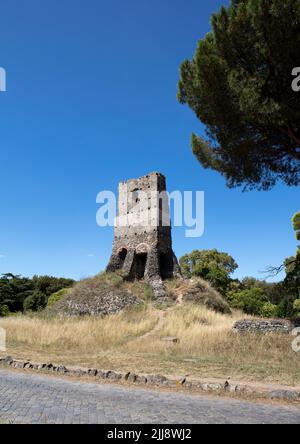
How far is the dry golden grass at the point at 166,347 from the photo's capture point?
933 cm

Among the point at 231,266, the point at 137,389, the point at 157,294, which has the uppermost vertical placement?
the point at 231,266

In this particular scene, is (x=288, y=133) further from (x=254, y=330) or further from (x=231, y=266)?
(x=231, y=266)

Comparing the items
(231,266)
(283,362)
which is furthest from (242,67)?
(231,266)

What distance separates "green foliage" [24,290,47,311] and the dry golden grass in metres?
20.7

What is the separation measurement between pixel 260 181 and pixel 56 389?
988cm

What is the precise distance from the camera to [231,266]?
43719 millimetres

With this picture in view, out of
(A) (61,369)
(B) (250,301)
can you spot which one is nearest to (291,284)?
(A) (61,369)

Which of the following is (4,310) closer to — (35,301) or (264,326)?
(35,301)

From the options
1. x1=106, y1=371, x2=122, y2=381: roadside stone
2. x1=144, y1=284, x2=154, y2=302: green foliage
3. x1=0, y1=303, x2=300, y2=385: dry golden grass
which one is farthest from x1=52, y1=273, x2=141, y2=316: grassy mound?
x1=106, y1=371, x2=122, y2=381: roadside stone

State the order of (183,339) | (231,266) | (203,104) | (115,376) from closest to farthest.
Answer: (115,376) < (203,104) < (183,339) < (231,266)

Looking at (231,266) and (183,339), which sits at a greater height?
(231,266)

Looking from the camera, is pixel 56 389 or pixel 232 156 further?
pixel 232 156

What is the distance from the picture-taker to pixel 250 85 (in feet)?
33.9

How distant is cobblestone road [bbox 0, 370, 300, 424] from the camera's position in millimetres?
5285
